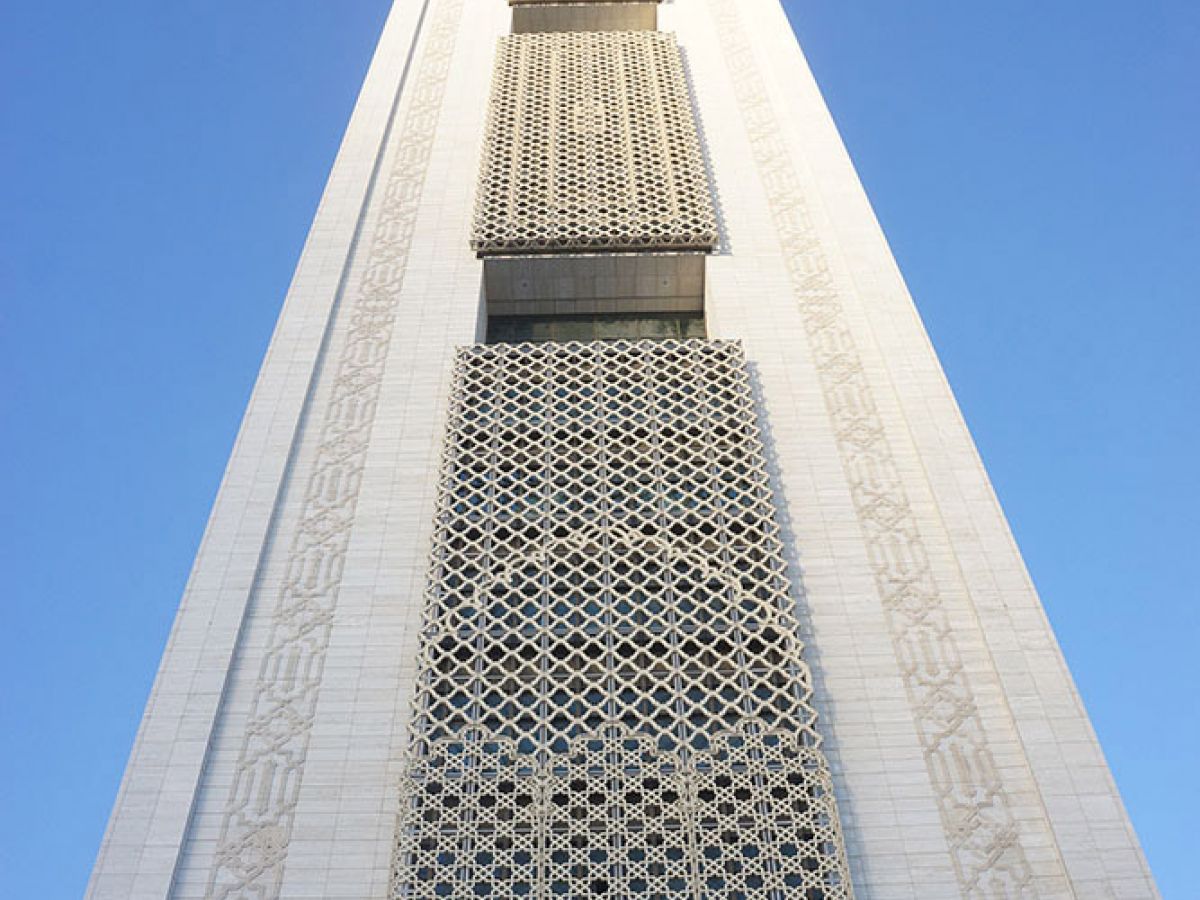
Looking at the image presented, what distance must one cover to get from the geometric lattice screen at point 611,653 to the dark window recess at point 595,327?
150 cm

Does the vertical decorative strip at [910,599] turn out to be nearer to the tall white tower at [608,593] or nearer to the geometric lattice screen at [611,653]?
the tall white tower at [608,593]

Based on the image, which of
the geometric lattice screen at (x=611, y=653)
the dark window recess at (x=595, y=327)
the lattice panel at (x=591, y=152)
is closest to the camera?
the geometric lattice screen at (x=611, y=653)

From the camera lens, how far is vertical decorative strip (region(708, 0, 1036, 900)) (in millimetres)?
6836

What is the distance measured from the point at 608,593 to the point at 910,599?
7.30 ft

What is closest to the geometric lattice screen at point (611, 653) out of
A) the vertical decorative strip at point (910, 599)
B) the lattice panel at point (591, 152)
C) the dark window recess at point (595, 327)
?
the vertical decorative strip at point (910, 599)

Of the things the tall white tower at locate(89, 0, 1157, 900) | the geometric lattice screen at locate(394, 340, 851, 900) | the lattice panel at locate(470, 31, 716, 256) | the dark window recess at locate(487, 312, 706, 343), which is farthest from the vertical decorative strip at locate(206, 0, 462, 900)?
the dark window recess at locate(487, 312, 706, 343)

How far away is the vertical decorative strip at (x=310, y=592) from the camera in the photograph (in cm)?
689

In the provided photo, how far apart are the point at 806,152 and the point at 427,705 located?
803 cm

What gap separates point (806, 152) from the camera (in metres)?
12.6

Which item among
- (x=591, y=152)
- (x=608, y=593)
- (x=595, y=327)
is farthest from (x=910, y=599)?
(x=591, y=152)

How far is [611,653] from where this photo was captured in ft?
25.6

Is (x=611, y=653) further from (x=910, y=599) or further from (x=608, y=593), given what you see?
(x=910, y=599)

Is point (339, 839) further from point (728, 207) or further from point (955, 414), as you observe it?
point (728, 207)

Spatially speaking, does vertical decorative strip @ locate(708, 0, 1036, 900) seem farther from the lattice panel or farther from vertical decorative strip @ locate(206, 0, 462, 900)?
vertical decorative strip @ locate(206, 0, 462, 900)
